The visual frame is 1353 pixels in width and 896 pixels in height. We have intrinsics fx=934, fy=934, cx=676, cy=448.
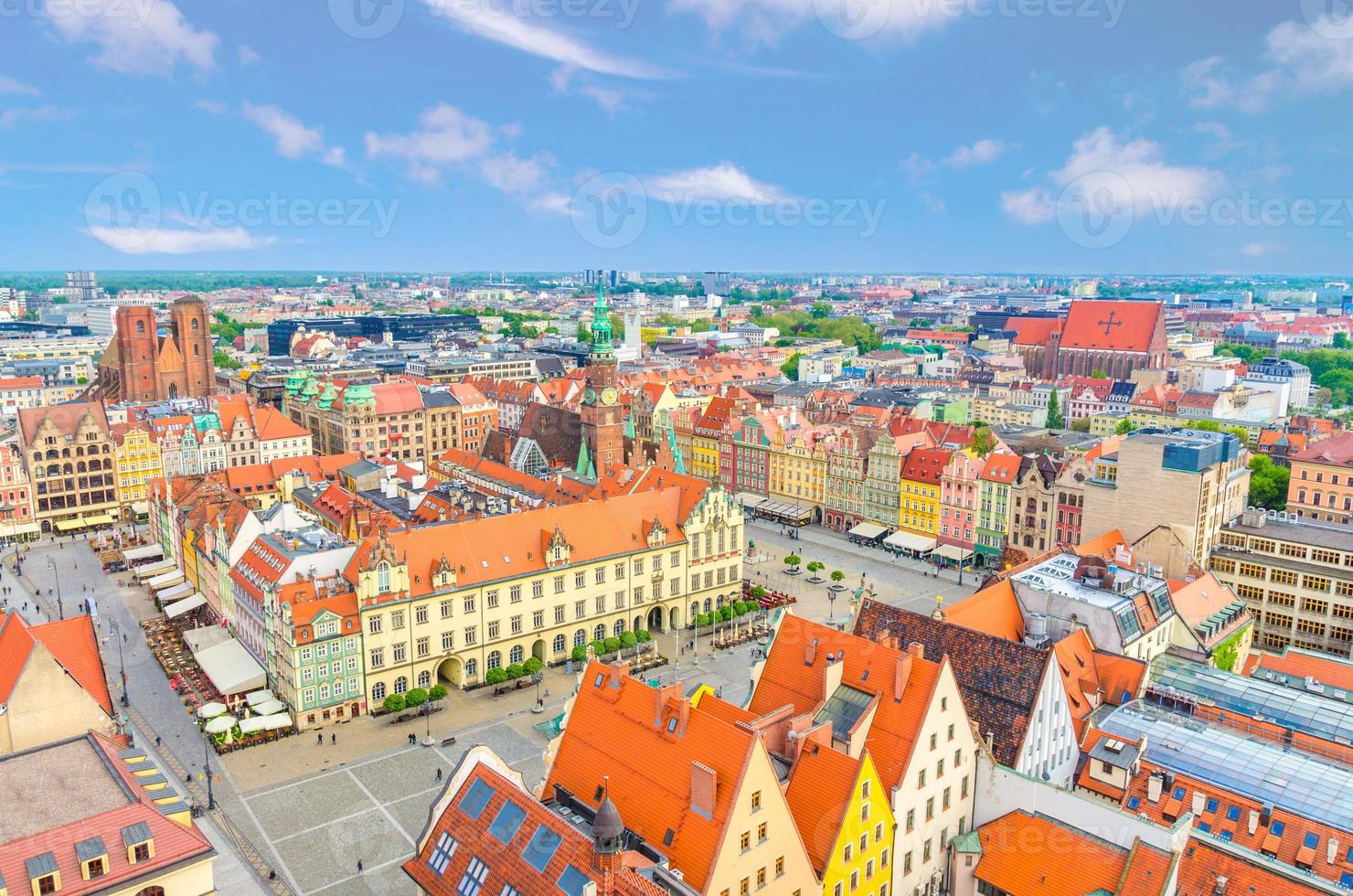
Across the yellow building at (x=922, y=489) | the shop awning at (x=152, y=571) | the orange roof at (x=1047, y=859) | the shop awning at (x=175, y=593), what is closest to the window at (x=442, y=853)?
the orange roof at (x=1047, y=859)

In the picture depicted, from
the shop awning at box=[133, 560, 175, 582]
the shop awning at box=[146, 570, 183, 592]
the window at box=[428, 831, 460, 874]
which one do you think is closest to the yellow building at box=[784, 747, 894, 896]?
the window at box=[428, 831, 460, 874]

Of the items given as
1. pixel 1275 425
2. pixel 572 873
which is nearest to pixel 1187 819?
pixel 572 873

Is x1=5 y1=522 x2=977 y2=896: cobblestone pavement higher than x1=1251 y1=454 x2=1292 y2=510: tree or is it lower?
lower

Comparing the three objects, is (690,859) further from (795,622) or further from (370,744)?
(370,744)

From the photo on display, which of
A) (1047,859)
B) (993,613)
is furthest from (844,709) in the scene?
(993,613)

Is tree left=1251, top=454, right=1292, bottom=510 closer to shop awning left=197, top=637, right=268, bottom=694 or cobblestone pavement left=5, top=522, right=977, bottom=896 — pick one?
cobblestone pavement left=5, top=522, right=977, bottom=896

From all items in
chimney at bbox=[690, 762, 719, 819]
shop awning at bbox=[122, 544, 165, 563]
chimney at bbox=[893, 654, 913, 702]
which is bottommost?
shop awning at bbox=[122, 544, 165, 563]

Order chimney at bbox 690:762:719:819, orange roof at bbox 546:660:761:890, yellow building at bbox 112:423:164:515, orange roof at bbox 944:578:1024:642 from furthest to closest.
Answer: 1. yellow building at bbox 112:423:164:515
2. orange roof at bbox 944:578:1024:642
3. orange roof at bbox 546:660:761:890
4. chimney at bbox 690:762:719:819

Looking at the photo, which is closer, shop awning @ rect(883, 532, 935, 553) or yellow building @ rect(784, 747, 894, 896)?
yellow building @ rect(784, 747, 894, 896)
